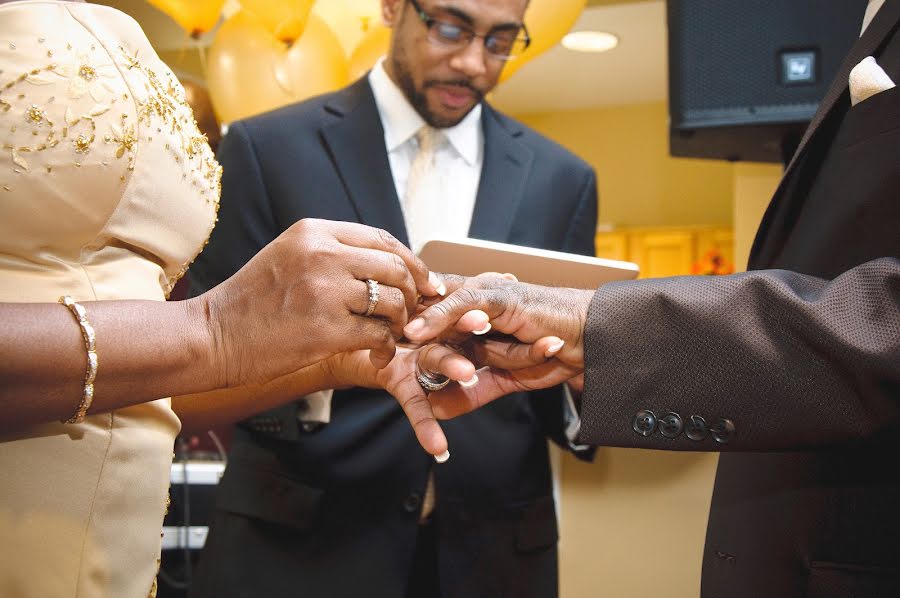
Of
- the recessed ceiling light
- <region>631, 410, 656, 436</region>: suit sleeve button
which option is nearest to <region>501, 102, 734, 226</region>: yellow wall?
the recessed ceiling light

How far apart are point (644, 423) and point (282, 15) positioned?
208 cm

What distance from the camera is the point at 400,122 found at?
176 centimetres

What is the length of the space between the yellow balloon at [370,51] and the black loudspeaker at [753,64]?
3.51ft

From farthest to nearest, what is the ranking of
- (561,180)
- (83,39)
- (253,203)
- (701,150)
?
(701,150), (561,180), (253,203), (83,39)

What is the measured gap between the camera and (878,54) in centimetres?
111

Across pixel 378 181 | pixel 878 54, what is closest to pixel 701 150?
pixel 378 181

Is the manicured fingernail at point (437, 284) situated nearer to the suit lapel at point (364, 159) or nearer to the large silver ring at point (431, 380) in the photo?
the large silver ring at point (431, 380)

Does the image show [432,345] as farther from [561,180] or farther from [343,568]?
[561,180]

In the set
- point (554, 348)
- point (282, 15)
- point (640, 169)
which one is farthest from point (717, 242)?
point (554, 348)

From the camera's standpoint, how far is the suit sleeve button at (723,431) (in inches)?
39.6

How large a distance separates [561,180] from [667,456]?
2.19ft

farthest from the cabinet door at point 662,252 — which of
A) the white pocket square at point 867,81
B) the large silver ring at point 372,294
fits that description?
the large silver ring at point 372,294

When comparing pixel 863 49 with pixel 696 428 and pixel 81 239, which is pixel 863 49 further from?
pixel 81 239

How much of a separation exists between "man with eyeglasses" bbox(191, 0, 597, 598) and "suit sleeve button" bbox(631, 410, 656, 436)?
1.91 ft
